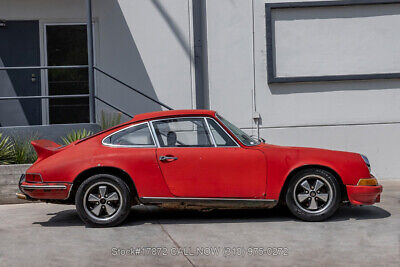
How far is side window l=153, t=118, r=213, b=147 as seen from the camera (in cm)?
688

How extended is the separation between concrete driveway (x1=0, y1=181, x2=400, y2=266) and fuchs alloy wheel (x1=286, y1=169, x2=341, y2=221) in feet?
0.47

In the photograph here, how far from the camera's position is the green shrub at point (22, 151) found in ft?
30.7

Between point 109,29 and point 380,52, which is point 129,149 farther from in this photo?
point 380,52

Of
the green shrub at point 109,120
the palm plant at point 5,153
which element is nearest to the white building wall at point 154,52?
the green shrub at point 109,120

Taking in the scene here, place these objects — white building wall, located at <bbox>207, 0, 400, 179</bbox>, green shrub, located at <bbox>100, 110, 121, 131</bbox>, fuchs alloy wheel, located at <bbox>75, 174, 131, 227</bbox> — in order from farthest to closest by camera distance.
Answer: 1. white building wall, located at <bbox>207, 0, 400, 179</bbox>
2. green shrub, located at <bbox>100, 110, 121, 131</bbox>
3. fuchs alloy wheel, located at <bbox>75, 174, 131, 227</bbox>

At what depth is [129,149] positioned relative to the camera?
22.5ft

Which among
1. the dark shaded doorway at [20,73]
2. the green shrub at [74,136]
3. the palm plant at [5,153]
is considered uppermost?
the dark shaded doorway at [20,73]

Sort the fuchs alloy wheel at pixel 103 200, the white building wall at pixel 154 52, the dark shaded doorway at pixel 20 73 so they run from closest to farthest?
the fuchs alloy wheel at pixel 103 200 < the white building wall at pixel 154 52 < the dark shaded doorway at pixel 20 73

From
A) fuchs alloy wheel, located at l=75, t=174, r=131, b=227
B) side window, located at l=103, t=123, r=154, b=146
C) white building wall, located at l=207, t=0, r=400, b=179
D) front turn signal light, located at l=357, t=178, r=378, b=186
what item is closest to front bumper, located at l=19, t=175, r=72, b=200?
fuchs alloy wheel, located at l=75, t=174, r=131, b=227

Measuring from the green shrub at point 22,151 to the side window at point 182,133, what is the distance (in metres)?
3.36

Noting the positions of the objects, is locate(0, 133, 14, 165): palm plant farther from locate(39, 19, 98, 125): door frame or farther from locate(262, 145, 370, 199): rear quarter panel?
locate(262, 145, 370, 199): rear quarter panel

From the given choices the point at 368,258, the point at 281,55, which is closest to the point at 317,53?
the point at 281,55

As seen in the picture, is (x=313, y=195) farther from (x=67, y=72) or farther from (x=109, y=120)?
(x=67, y=72)

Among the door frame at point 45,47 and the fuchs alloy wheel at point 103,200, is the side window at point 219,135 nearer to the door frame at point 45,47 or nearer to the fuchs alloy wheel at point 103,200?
the fuchs alloy wheel at point 103,200
